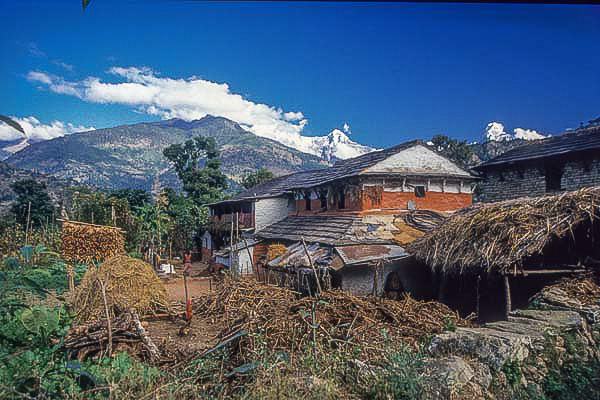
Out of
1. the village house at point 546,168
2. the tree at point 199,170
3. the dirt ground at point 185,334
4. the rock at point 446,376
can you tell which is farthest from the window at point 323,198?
the tree at point 199,170

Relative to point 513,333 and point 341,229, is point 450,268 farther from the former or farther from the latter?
point 341,229

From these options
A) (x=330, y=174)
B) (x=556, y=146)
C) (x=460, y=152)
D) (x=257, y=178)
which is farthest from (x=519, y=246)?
(x=257, y=178)

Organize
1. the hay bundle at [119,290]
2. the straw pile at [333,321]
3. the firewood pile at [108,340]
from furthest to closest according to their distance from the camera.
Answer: the hay bundle at [119,290] → the straw pile at [333,321] → the firewood pile at [108,340]

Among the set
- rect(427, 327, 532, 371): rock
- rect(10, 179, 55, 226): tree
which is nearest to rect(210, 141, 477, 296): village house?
rect(427, 327, 532, 371): rock

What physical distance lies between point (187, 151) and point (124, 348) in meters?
35.5

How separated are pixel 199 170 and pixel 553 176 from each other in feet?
93.1

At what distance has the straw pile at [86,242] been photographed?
1648cm

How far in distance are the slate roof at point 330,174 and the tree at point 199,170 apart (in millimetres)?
8878

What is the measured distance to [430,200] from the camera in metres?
18.2

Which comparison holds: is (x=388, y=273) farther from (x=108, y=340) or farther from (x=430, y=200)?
(x=108, y=340)

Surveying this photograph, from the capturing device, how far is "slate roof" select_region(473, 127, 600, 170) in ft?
49.5

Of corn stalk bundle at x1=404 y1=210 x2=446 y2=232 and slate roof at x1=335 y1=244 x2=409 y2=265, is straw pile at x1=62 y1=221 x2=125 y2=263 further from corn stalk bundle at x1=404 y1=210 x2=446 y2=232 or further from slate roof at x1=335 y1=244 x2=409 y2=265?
corn stalk bundle at x1=404 y1=210 x2=446 y2=232

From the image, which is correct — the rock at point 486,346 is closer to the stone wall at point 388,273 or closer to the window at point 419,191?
the stone wall at point 388,273

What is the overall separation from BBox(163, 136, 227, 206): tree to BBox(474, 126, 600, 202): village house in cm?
2358
